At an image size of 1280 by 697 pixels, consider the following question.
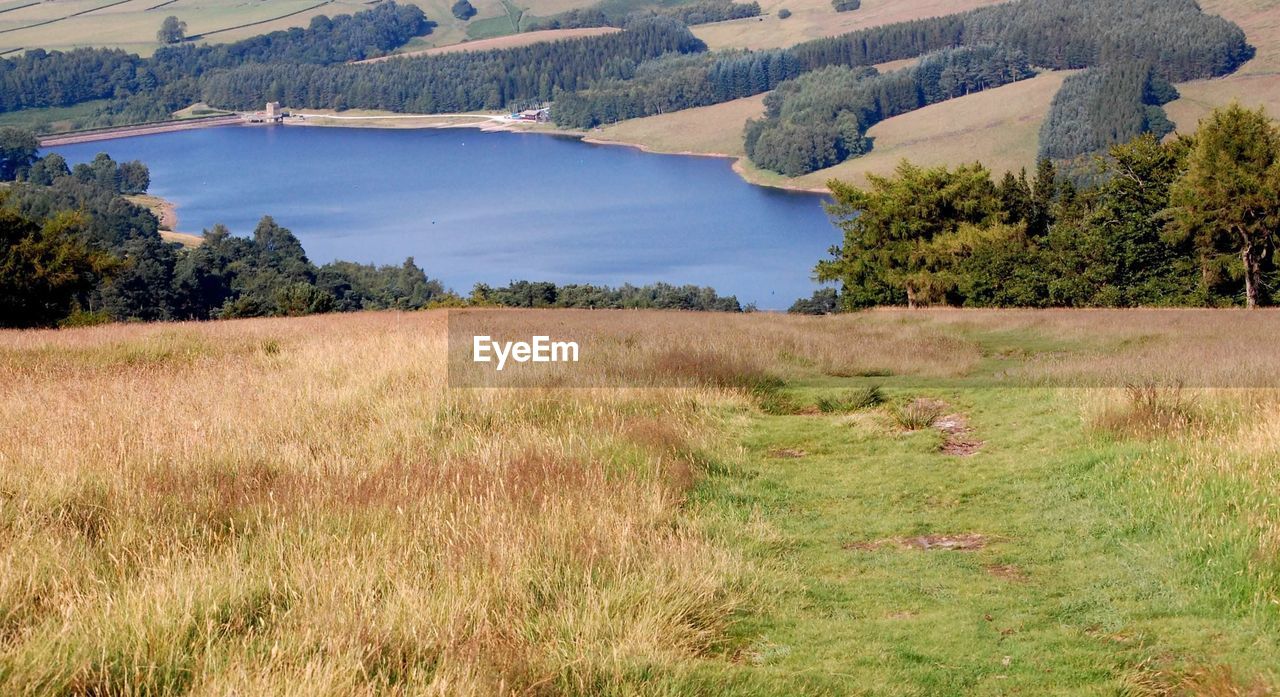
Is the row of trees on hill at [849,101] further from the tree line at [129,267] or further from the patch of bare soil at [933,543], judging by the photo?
the patch of bare soil at [933,543]

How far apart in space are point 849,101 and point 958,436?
16705cm

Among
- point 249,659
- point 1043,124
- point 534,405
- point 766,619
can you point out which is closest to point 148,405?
point 534,405

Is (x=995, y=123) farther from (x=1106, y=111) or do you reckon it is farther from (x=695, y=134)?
(x=695, y=134)

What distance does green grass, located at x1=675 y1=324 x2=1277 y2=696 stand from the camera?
16.3 ft

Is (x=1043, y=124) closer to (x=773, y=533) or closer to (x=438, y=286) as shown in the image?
(x=438, y=286)

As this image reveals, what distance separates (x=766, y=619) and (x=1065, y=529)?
8.02 feet

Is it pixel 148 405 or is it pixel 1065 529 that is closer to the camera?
pixel 1065 529

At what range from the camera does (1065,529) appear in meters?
7.06

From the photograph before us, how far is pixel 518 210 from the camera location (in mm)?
134000

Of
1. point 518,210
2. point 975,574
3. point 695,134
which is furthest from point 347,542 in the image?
point 695,134

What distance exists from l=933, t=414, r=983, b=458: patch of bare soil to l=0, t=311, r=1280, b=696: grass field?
6 cm

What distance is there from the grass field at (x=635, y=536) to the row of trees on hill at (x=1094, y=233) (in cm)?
3286

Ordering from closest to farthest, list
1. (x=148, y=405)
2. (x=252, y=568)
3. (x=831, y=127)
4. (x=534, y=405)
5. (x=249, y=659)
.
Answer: (x=249, y=659), (x=252, y=568), (x=148, y=405), (x=534, y=405), (x=831, y=127)

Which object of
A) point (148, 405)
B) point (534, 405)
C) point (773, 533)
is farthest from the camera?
point (534, 405)
